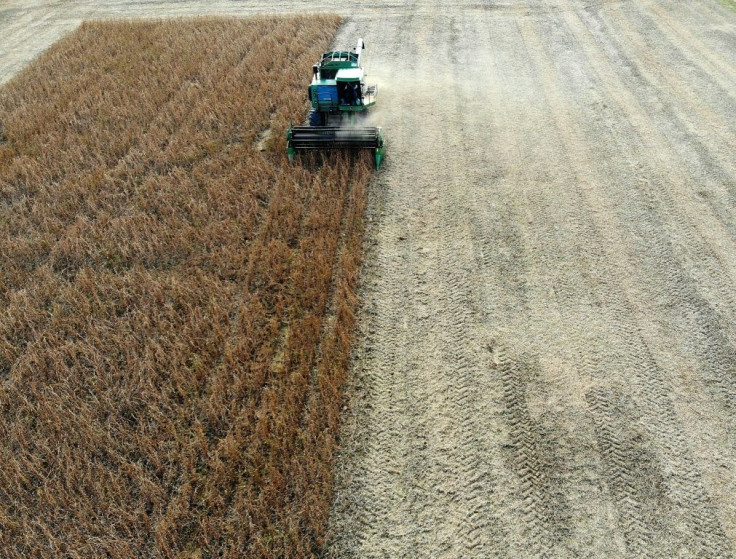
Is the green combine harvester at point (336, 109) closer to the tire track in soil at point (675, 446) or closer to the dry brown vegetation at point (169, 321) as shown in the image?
the dry brown vegetation at point (169, 321)

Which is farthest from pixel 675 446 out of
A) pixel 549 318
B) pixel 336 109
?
pixel 336 109

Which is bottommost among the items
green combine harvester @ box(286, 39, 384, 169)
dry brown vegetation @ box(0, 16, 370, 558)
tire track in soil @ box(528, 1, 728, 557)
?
tire track in soil @ box(528, 1, 728, 557)

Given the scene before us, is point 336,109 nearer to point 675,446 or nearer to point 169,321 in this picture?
point 169,321

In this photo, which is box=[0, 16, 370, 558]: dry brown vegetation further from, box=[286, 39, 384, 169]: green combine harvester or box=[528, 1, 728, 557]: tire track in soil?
box=[528, 1, 728, 557]: tire track in soil

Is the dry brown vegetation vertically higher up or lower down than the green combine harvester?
lower down

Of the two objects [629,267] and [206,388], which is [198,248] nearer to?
[206,388]

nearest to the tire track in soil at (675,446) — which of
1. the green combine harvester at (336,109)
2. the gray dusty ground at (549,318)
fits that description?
the gray dusty ground at (549,318)

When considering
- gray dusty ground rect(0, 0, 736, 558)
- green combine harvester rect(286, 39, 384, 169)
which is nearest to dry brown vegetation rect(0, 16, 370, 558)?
green combine harvester rect(286, 39, 384, 169)
